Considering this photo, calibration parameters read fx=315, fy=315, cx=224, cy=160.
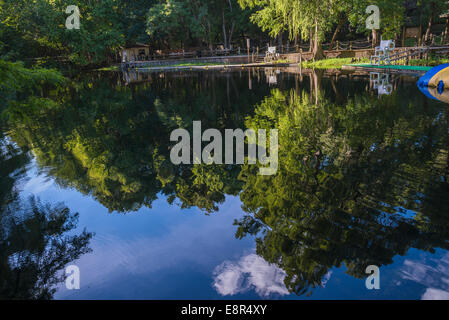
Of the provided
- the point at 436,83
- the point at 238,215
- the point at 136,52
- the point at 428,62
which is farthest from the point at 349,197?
the point at 136,52

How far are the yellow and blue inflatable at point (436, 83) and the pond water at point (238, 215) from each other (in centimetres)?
390

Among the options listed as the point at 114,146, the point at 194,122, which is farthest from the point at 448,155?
the point at 114,146

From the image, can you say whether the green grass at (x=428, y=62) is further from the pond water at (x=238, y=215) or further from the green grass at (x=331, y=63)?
the pond water at (x=238, y=215)

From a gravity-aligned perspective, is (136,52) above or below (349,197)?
above

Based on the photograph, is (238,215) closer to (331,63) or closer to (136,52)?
(331,63)

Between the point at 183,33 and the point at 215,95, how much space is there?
106ft

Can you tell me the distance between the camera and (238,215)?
5.11 m

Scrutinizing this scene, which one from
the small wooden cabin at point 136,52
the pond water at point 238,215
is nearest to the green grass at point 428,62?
the pond water at point 238,215

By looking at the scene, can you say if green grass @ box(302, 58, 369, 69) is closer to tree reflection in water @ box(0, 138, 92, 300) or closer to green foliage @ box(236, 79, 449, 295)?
green foliage @ box(236, 79, 449, 295)

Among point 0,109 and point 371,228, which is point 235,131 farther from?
point 0,109

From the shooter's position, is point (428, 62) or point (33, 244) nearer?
point (33, 244)

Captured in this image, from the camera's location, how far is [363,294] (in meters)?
3.23

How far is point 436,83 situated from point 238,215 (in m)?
13.8

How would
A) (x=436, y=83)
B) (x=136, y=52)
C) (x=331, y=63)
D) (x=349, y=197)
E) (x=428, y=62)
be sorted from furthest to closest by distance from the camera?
1. (x=136, y=52)
2. (x=331, y=63)
3. (x=428, y=62)
4. (x=436, y=83)
5. (x=349, y=197)
